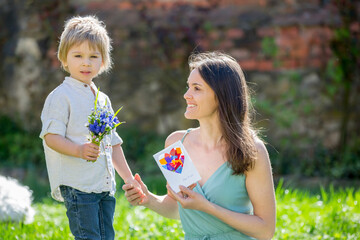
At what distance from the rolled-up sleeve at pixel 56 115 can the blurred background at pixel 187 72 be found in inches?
132

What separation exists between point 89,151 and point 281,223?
2.06 metres

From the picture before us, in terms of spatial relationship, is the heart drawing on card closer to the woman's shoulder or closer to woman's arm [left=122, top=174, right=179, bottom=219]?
woman's arm [left=122, top=174, right=179, bottom=219]

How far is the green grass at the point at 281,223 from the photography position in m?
3.86

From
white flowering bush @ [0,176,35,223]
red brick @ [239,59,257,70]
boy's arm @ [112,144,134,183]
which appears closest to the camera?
boy's arm @ [112,144,134,183]

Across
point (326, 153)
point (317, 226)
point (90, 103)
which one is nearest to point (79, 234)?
point (90, 103)

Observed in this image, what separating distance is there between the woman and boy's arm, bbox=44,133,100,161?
233mm

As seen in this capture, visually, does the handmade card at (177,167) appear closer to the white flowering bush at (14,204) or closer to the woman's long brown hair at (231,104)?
the woman's long brown hair at (231,104)

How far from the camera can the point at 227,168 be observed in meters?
2.68

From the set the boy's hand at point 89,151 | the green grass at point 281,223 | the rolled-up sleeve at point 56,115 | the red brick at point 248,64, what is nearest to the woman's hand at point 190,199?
the boy's hand at point 89,151

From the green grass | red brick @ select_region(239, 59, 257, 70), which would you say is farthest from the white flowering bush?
red brick @ select_region(239, 59, 257, 70)

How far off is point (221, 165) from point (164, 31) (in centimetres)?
475

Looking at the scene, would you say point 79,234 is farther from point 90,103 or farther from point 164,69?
point 164,69

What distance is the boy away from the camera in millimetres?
2803

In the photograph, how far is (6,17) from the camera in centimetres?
793
